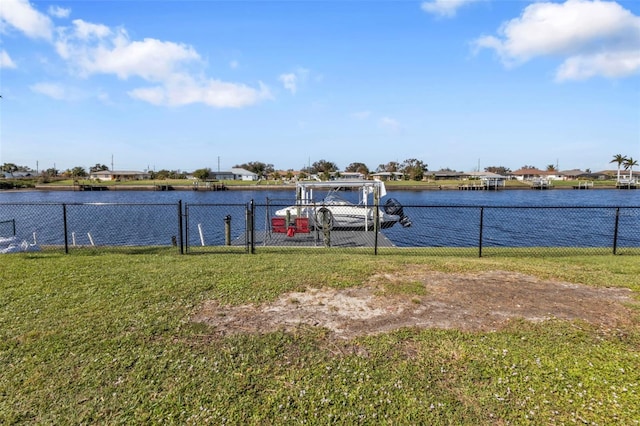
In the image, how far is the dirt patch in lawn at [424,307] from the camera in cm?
505

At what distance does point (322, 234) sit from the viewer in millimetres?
15781

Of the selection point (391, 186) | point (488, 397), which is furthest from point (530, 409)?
point (391, 186)

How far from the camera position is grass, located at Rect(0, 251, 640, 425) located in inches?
127

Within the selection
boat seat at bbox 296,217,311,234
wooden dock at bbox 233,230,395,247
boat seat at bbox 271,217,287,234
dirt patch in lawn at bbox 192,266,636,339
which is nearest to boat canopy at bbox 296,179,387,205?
wooden dock at bbox 233,230,395,247

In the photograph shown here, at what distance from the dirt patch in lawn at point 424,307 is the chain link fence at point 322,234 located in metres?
3.95

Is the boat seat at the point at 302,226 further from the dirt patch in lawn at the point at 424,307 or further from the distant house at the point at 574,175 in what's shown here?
the distant house at the point at 574,175

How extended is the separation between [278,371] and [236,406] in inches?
25.0

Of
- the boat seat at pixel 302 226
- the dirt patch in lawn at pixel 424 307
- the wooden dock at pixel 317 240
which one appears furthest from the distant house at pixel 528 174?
the dirt patch in lawn at pixel 424 307

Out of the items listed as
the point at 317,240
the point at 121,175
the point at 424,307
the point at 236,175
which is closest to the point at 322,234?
the point at 317,240

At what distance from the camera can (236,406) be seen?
3305 mm

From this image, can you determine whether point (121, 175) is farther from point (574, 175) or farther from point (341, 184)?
point (574, 175)

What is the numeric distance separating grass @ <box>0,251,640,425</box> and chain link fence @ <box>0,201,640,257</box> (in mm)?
5669

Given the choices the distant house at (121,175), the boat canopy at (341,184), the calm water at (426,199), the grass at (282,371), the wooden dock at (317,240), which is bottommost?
the calm water at (426,199)

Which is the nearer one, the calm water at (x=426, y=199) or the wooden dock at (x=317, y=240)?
the wooden dock at (x=317, y=240)
